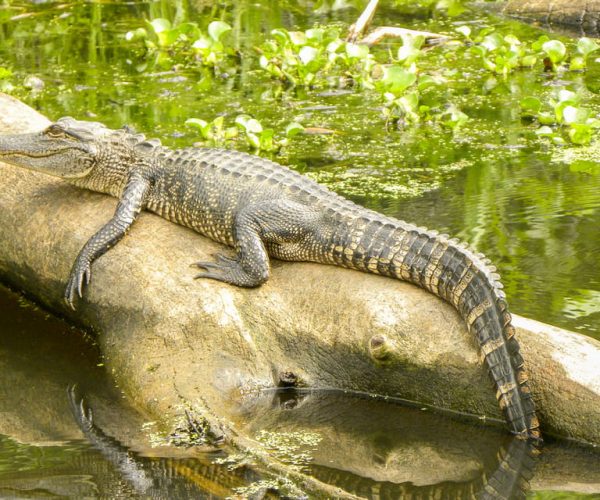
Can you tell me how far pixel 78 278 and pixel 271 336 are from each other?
1.17 m

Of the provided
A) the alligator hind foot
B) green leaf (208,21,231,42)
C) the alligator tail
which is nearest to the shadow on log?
green leaf (208,21,231,42)

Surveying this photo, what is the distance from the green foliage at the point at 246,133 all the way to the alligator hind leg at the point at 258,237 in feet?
9.77

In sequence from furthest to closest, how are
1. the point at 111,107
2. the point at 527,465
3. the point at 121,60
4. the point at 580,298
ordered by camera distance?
the point at 121,60
the point at 111,107
the point at 580,298
the point at 527,465

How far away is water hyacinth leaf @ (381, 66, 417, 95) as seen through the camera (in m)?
8.94

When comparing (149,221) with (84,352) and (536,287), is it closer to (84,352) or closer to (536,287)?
(84,352)

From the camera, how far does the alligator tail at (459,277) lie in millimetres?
4559

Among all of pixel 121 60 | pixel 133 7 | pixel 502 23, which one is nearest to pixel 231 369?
pixel 121 60

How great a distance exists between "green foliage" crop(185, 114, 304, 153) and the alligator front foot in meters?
3.12

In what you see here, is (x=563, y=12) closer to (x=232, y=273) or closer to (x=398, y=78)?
(x=398, y=78)

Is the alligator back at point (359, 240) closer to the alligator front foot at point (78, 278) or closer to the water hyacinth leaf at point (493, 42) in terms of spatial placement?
the alligator front foot at point (78, 278)

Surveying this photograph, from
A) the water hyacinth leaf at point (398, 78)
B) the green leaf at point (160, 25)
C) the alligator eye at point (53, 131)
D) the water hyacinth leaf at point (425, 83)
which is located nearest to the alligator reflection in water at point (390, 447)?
the alligator eye at point (53, 131)

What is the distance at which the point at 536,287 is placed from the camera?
600 cm

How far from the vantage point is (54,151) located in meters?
6.25

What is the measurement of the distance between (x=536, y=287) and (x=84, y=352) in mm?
2669
